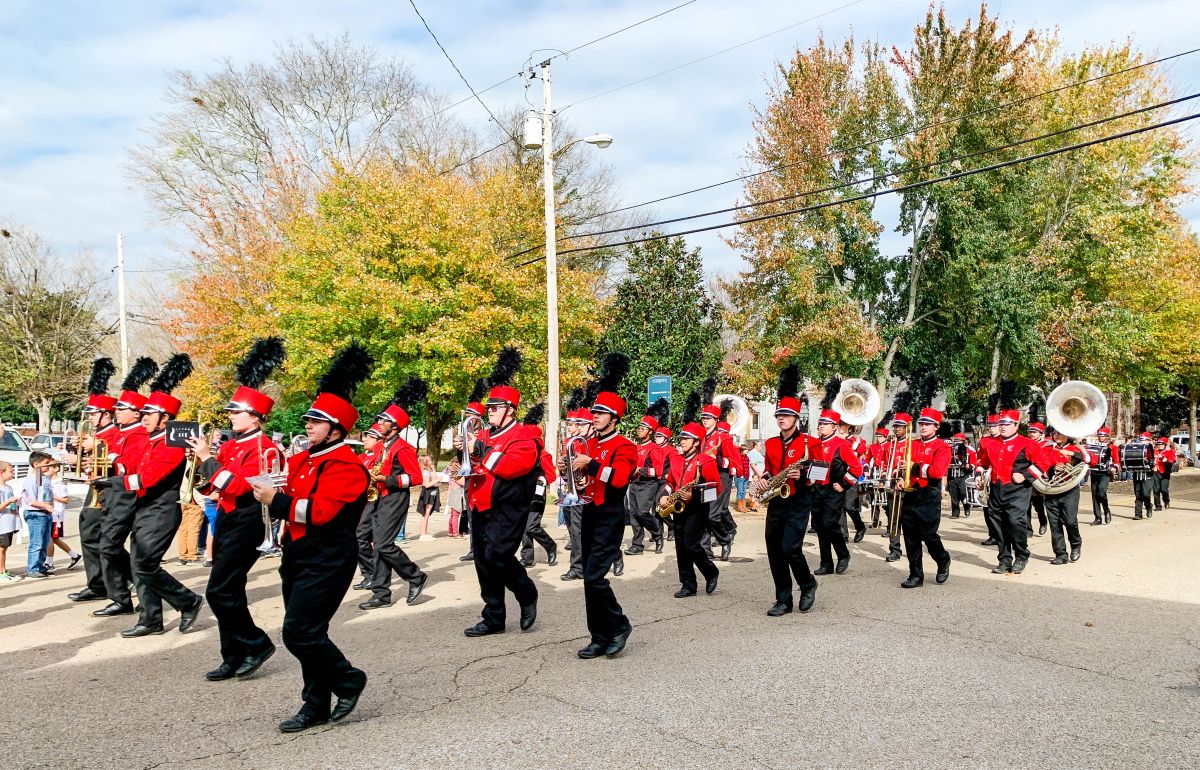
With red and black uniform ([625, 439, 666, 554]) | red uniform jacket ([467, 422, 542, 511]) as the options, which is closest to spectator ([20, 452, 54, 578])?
red uniform jacket ([467, 422, 542, 511])

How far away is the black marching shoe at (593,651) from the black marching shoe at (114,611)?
421 cm

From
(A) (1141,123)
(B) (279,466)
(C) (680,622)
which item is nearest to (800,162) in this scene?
(A) (1141,123)

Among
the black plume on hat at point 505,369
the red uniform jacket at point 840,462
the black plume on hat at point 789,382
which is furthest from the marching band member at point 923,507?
the black plume on hat at point 505,369

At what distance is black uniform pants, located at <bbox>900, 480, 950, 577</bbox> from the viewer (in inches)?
387

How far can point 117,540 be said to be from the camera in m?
7.68

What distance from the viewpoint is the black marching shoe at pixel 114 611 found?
808cm

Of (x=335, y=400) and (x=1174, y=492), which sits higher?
(x=335, y=400)

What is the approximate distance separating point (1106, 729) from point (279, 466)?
494 centimetres

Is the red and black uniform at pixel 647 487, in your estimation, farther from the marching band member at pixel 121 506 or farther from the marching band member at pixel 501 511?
the marching band member at pixel 121 506

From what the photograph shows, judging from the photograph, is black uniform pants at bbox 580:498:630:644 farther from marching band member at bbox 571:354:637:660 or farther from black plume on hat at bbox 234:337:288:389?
black plume on hat at bbox 234:337:288:389

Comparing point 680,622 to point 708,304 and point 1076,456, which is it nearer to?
point 1076,456

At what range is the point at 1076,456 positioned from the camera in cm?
1306

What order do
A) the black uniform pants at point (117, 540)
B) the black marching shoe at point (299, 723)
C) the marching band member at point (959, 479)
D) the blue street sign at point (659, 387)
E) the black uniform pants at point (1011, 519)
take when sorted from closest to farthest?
the black marching shoe at point (299, 723) < the black uniform pants at point (117, 540) < the black uniform pants at point (1011, 519) < the blue street sign at point (659, 387) < the marching band member at point (959, 479)

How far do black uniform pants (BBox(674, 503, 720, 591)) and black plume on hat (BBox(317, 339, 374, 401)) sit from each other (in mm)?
4187
